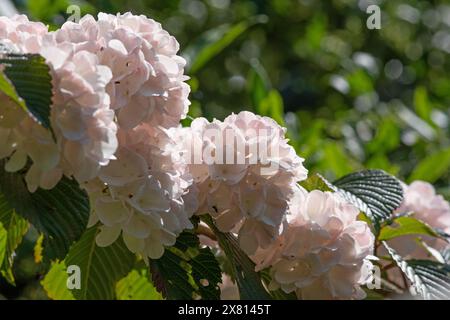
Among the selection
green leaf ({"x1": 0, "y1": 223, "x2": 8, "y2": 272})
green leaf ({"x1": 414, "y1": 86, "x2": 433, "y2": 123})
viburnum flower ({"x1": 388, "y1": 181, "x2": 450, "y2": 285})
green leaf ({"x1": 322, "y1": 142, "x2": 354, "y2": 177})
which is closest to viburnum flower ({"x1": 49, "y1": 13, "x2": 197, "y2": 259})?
green leaf ({"x1": 0, "y1": 223, "x2": 8, "y2": 272})

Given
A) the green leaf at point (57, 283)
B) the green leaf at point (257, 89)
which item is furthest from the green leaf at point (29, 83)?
the green leaf at point (257, 89)

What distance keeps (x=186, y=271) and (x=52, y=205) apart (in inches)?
7.5

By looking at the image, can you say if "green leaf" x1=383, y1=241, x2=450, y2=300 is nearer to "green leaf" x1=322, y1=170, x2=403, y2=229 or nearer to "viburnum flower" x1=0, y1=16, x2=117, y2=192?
"green leaf" x1=322, y1=170, x2=403, y2=229

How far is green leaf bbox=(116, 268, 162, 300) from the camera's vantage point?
1.33 meters

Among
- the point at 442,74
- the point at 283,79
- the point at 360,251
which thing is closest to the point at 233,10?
the point at 283,79

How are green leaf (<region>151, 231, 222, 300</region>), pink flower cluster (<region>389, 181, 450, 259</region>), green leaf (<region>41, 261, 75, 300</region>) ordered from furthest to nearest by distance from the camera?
pink flower cluster (<region>389, 181, 450, 259</region>), green leaf (<region>41, 261, 75, 300</region>), green leaf (<region>151, 231, 222, 300</region>)

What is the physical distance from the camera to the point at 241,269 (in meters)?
1.05

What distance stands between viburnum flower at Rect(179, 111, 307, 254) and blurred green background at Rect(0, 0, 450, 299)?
1178 millimetres

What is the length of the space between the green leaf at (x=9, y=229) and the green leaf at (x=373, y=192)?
37 centimetres

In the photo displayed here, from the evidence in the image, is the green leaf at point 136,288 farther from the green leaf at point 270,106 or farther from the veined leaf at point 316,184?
the green leaf at point 270,106

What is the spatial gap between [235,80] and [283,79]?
22 centimetres

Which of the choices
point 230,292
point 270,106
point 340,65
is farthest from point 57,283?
point 340,65

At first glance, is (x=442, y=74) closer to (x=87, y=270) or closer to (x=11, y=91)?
(x=87, y=270)

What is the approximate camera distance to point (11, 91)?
2.65 ft
